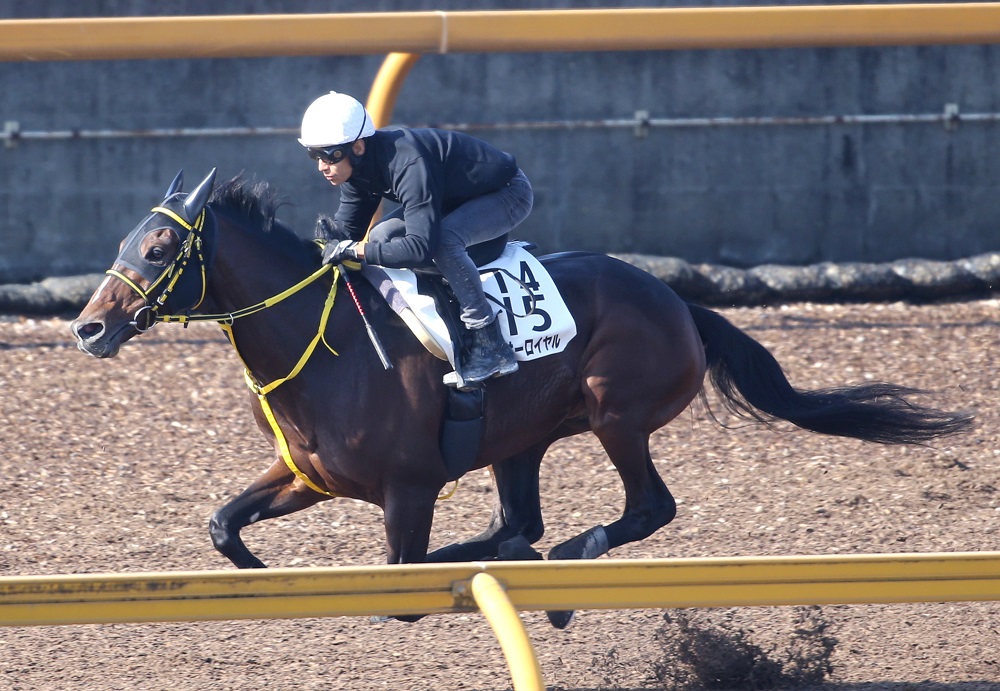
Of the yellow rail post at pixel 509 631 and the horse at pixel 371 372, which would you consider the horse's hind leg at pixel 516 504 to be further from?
the yellow rail post at pixel 509 631

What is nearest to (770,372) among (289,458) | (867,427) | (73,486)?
(867,427)

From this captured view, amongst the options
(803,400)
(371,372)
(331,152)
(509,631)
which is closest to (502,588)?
(509,631)

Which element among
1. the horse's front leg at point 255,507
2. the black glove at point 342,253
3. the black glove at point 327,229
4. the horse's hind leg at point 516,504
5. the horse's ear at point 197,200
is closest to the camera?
the horse's ear at point 197,200

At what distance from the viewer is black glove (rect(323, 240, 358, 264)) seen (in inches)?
166

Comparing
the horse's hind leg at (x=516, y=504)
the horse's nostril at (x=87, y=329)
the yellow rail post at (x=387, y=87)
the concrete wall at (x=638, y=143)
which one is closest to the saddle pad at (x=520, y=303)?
the horse's hind leg at (x=516, y=504)

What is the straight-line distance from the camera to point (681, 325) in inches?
186

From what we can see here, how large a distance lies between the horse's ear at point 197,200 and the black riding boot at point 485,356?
971 mm

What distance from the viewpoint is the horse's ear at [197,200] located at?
4000mm

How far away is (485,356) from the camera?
425 centimetres

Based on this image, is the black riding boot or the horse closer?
the horse

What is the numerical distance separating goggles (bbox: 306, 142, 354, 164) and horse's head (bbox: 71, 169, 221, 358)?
13.9 inches

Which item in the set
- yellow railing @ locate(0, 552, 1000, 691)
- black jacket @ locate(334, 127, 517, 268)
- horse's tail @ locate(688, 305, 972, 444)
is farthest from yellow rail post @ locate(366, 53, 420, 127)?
yellow railing @ locate(0, 552, 1000, 691)

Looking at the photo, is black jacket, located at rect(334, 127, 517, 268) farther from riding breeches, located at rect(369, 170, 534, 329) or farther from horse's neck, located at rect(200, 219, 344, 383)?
horse's neck, located at rect(200, 219, 344, 383)

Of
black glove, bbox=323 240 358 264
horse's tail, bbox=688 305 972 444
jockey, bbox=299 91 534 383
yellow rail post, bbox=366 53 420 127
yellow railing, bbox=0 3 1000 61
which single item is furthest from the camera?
yellow rail post, bbox=366 53 420 127
